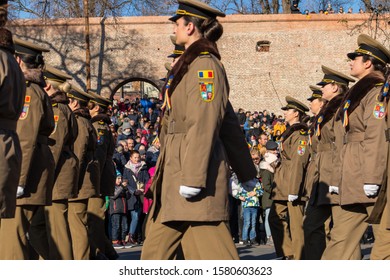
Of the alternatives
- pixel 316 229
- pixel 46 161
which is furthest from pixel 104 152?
pixel 46 161

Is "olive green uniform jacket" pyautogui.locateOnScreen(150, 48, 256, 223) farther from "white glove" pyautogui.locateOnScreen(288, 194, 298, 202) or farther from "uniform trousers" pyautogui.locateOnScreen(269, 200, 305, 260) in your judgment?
"uniform trousers" pyautogui.locateOnScreen(269, 200, 305, 260)

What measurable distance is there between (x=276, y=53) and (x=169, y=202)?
4285 centimetres

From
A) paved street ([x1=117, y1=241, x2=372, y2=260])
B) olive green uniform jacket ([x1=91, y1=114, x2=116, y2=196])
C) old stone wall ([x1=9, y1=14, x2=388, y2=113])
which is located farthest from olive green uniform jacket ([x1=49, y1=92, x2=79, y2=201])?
old stone wall ([x1=9, y1=14, x2=388, y2=113])

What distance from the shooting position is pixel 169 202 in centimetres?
673

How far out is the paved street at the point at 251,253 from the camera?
569 inches

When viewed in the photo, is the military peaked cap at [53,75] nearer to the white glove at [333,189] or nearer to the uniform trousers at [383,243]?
the white glove at [333,189]

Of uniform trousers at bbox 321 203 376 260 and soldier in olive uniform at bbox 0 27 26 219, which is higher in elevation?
soldier in olive uniform at bbox 0 27 26 219

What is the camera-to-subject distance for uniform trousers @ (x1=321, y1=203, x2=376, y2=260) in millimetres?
8531

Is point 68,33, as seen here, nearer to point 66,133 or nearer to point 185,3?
point 66,133

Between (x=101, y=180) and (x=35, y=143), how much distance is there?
535cm

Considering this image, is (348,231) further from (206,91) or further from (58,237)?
(58,237)

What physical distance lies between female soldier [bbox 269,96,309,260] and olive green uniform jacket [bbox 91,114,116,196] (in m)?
2.42

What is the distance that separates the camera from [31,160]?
8.30 meters

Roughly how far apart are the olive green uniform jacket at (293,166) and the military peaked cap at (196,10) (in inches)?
246
